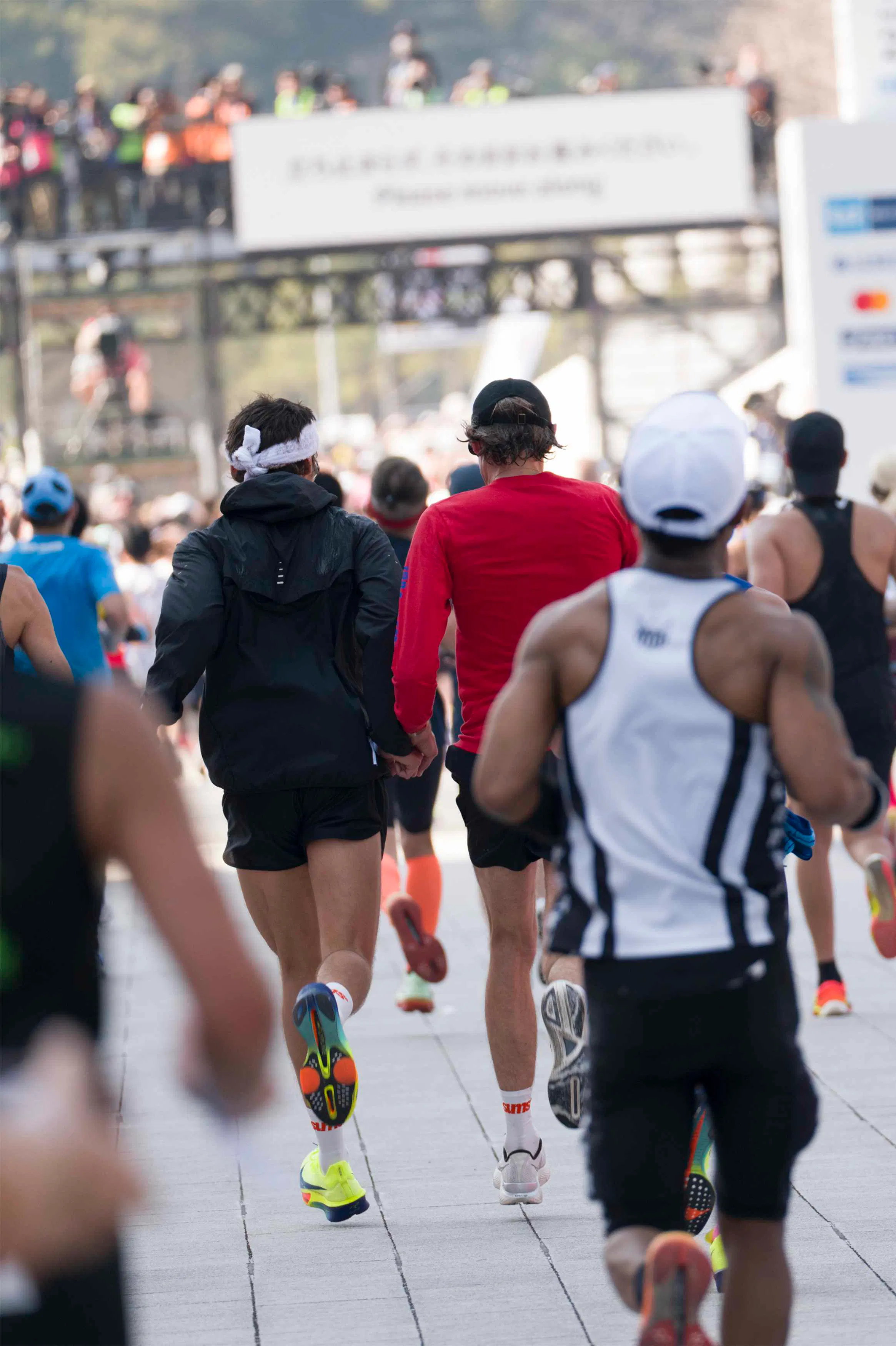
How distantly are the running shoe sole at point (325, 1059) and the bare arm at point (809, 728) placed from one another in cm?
185

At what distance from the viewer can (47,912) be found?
2.45 metres

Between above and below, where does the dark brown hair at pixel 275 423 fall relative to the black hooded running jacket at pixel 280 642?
above

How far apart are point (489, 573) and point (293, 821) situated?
2.41ft

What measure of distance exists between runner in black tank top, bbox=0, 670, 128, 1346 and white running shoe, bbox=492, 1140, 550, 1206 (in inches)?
113

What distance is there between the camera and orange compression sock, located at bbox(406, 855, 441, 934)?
7.86m

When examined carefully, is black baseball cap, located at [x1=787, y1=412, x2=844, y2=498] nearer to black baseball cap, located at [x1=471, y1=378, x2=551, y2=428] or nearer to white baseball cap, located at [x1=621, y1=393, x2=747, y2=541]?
black baseball cap, located at [x1=471, y1=378, x2=551, y2=428]

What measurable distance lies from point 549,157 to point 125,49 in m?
83.3

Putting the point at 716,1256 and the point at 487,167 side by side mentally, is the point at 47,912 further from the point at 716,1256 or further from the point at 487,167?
the point at 487,167

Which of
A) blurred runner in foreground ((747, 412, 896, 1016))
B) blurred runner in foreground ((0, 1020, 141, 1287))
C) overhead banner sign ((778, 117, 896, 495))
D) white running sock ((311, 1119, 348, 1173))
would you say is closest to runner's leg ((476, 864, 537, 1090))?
white running sock ((311, 1119, 348, 1173))

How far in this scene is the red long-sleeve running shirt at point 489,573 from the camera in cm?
522

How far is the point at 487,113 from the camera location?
2759 centimetres

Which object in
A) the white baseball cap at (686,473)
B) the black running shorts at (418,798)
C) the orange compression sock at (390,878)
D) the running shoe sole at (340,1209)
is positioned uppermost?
the white baseball cap at (686,473)

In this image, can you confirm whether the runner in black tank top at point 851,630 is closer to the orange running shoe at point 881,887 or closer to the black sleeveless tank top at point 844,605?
the black sleeveless tank top at point 844,605

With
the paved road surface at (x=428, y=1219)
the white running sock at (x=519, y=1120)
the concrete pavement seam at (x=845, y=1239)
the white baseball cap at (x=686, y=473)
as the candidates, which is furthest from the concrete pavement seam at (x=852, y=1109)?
the white baseball cap at (x=686, y=473)
